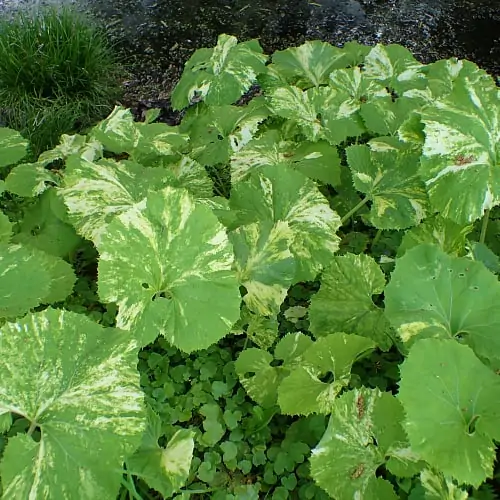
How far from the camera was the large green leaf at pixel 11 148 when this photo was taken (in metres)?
2.03

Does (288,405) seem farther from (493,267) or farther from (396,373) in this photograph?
(493,267)

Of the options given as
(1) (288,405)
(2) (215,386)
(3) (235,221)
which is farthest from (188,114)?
(1) (288,405)

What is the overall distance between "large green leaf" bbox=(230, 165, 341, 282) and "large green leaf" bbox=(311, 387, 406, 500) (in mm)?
473

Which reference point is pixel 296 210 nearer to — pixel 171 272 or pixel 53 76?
pixel 171 272

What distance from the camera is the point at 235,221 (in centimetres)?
175

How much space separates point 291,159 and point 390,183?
1.26ft

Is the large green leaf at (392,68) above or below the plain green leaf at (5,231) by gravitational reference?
above

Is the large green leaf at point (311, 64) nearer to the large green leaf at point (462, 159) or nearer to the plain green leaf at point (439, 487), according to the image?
the large green leaf at point (462, 159)

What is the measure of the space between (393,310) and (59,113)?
2.14m

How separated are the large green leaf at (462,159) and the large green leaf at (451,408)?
1.68 ft

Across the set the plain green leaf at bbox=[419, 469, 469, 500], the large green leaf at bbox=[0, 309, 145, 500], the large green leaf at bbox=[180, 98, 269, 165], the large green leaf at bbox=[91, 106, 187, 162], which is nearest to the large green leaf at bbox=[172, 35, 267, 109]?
the large green leaf at bbox=[180, 98, 269, 165]

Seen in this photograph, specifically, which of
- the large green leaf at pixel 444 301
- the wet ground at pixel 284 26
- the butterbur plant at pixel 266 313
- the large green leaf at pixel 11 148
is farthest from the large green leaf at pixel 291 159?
the wet ground at pixel 284 26

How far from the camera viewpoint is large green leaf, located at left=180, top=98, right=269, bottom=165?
2094mm

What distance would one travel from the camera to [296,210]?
1.73 meters
